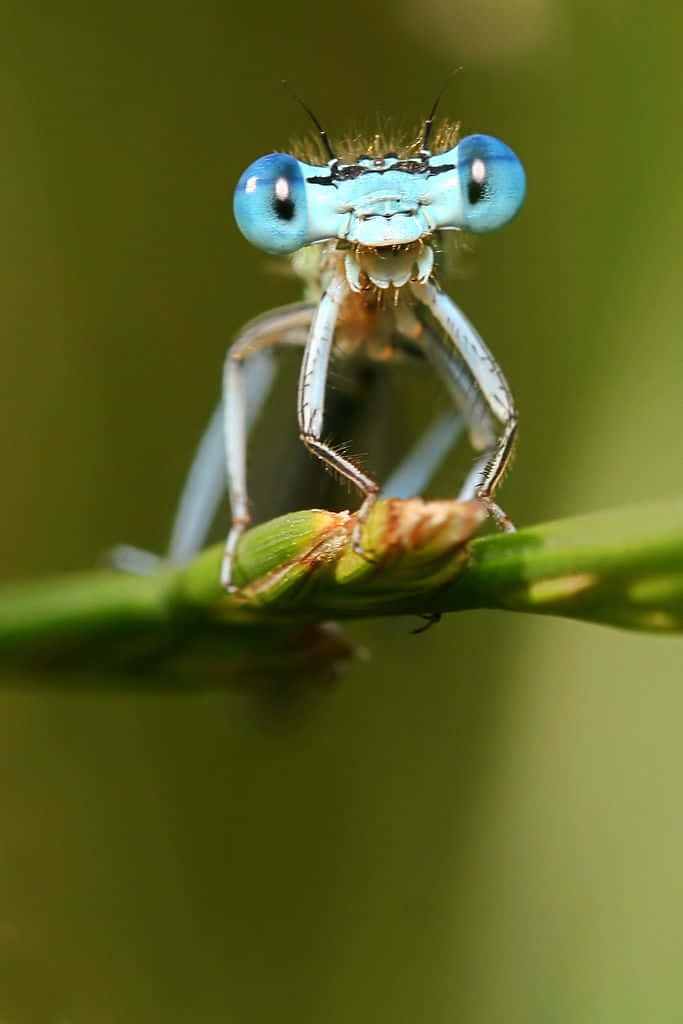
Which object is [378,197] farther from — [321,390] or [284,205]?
[321,390]

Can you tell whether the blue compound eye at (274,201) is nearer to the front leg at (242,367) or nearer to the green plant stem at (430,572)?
the front leg at (242,367)

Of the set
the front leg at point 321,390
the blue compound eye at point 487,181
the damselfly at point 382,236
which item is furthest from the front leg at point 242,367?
the blue compound eye at point 487,181

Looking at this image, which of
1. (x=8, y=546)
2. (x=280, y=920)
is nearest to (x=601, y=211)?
(x=8, y=546)

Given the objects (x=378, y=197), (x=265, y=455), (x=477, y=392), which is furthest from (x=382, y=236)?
(x=265, y=455)

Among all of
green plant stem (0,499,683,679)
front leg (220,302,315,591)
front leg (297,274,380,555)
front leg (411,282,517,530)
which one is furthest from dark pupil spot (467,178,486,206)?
green plant stem (0,499,683,679)

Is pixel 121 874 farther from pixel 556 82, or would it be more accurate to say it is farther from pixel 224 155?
pixel 556 82

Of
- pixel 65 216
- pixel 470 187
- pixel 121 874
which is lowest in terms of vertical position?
pixel 121 874
